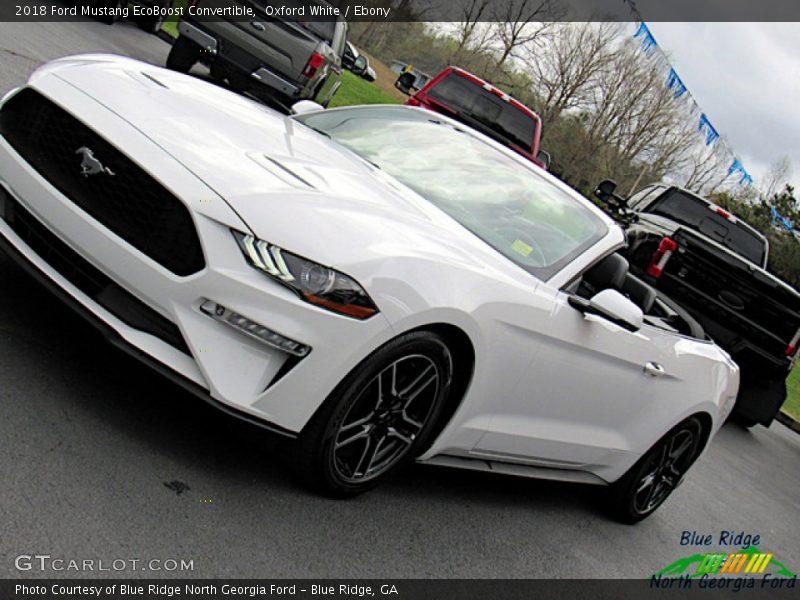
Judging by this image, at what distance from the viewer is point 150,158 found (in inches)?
136

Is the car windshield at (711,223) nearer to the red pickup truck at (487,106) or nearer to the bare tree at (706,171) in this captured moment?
the red pickup truck at (487,106)

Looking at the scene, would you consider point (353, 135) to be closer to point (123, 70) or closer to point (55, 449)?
point (123, 70)

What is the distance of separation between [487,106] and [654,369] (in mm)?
9959

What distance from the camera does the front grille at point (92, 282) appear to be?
11.0ft

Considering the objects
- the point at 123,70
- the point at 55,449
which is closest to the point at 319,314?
the point at 55,449

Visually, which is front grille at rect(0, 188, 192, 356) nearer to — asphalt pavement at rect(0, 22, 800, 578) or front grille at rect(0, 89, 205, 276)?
front grille at rect(0, 89, 205, 276)

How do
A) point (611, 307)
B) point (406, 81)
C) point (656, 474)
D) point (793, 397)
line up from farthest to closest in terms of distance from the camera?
point (793, 397) < point (406, 81) < point (656, 474) < point (611, 307)

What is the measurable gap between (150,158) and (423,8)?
1785 inches

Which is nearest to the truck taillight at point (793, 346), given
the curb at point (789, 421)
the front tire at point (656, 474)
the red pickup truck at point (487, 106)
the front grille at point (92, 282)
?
the front tire at point (656, 474)

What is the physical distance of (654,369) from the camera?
4895 millimetres

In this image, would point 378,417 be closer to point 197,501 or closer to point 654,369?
point 197,501

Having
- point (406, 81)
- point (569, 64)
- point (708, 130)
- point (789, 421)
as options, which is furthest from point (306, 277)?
point (569, 64)

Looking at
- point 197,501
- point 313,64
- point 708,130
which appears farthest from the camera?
point 708,130

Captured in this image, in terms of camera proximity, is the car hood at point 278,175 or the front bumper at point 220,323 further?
the car hood at point 278,175
